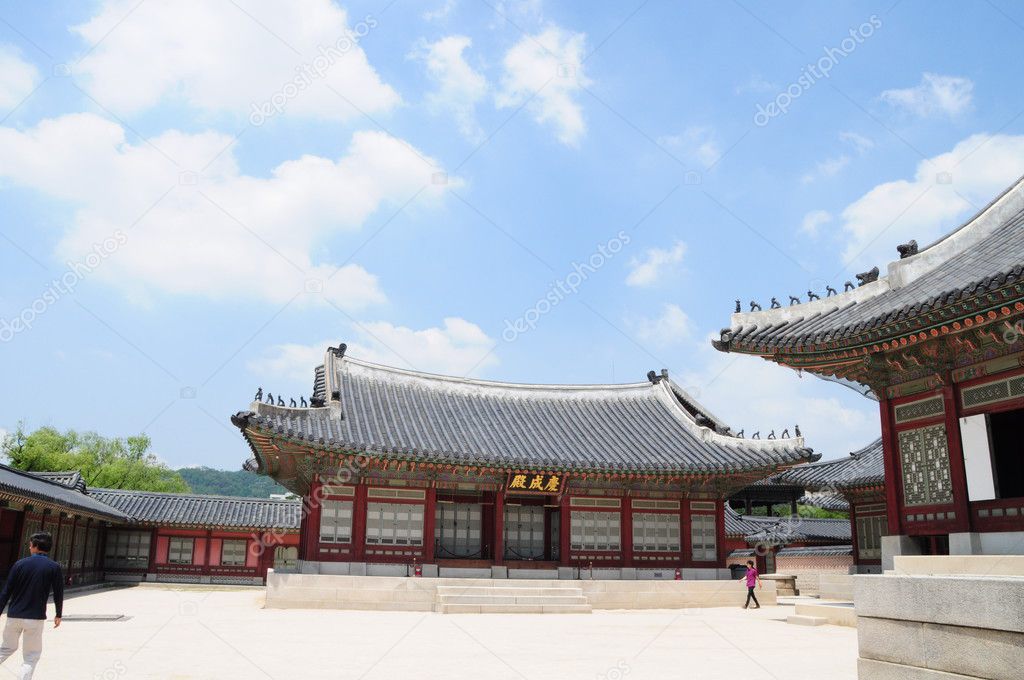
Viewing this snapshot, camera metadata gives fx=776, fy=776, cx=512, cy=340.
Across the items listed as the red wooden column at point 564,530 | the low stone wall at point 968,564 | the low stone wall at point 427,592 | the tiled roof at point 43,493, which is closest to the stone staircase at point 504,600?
the low stone wall at point 427,592

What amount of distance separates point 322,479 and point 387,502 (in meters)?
2.43

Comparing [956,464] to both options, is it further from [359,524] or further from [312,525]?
[312,525]

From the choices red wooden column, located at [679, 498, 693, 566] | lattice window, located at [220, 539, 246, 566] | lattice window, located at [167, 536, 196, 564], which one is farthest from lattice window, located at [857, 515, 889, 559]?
lattice window, located at [167, 536, 196, 564]

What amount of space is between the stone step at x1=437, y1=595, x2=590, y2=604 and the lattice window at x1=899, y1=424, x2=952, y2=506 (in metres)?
12.0

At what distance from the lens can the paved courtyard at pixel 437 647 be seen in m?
11.2

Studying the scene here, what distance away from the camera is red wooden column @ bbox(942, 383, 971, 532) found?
14.2m

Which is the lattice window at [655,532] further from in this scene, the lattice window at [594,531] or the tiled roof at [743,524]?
the tiled roof at [743,524]

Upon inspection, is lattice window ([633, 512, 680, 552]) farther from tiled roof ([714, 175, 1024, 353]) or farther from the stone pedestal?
the stone pedestal

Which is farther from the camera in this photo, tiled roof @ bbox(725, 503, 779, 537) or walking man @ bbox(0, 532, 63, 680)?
tiled roof @ bbox(725, 503, 779, 537)

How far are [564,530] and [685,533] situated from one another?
4.83m

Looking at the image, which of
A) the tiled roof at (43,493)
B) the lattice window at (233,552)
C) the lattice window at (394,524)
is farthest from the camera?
the lattice window at (233,552)

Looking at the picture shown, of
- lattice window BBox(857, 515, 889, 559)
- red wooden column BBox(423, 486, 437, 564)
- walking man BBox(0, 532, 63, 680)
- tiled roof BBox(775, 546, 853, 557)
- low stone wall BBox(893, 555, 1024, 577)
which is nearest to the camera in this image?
low stone wall BBox(893, 555, 1024, 577)

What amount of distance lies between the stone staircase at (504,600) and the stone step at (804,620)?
6862 millimetres

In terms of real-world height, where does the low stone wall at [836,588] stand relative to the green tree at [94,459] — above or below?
below
